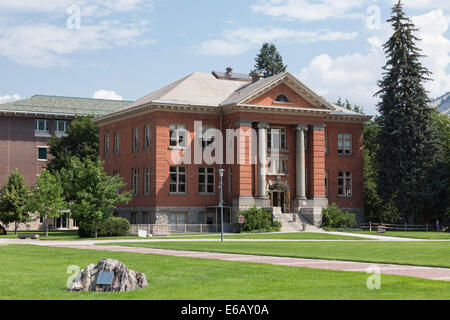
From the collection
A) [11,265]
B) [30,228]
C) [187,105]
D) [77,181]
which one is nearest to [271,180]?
[187,105]

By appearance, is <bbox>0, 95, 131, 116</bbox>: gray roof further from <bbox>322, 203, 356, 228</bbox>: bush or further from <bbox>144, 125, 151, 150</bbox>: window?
<bbox>322, 203, 356, 228</bbox>: bush

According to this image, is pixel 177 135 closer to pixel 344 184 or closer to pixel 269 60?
pixel 344 184

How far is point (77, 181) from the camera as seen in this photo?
5234cm

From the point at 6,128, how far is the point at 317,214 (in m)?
43.7

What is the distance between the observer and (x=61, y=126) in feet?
298

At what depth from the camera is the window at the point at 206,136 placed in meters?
62.7

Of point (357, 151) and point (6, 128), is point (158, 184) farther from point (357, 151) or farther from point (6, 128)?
point (6, 128)

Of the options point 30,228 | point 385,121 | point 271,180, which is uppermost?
point 385,121

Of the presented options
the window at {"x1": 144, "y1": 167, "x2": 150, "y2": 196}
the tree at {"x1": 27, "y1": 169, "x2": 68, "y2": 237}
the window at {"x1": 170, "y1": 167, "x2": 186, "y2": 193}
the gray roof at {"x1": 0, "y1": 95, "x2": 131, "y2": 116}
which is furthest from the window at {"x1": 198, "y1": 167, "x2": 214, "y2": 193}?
the gray roof at {"x1": 0, "y1": 95, "x2": 131, "y2": 116}

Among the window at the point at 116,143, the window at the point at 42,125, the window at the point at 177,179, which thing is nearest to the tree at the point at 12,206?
the window at the point at 116,143

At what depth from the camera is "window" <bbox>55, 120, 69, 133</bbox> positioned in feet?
297

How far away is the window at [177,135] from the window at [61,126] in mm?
32523

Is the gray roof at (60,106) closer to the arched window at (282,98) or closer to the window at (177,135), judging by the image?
the window at (177,135)
